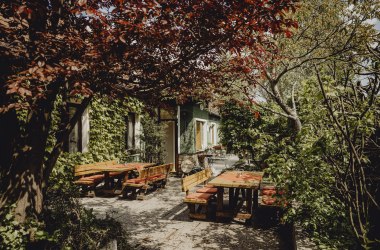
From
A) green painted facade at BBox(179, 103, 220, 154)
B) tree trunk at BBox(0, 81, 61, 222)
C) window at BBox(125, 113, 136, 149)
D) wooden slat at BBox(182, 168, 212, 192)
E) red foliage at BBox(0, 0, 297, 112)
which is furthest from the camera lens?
green painted facade at BBox(179, 103, 220, 154)

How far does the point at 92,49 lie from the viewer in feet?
9.96

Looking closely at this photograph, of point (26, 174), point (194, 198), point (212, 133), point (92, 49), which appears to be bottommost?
point (194, 198)

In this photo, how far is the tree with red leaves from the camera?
2.81 meters

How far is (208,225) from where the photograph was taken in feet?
20.2

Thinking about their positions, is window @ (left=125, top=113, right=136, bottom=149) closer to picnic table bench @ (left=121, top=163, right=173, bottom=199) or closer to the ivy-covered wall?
the ivy-covered wall

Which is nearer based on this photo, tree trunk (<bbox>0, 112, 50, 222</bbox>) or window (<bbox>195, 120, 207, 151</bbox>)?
tree trunk (<bbox>0, 112, 50, 222</bbox>)

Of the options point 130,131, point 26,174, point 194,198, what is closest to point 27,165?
point 26,174

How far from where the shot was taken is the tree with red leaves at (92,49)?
281 cm

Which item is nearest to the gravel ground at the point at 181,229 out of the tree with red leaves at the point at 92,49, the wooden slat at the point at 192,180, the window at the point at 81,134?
the wooden slat at the point at 192,180

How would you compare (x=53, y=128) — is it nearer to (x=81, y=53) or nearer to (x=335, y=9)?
(x=81, y=53)

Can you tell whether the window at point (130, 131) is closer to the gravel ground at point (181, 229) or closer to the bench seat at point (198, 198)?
the gravel ground at point (181, 229)

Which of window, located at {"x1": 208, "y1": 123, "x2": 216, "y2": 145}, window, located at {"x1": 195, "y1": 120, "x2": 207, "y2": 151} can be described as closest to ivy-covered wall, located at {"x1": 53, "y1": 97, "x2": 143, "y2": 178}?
window, located at {"x1": 195, "y1": 120, "x2": 207, "y2": 151}

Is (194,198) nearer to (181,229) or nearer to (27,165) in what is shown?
(181,229)

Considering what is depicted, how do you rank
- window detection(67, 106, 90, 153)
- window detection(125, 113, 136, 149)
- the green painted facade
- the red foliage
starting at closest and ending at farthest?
the red foliage
window detection(67, 106, 90, 153)
window detection(125, 113, 136, 149)
the green painted facade
